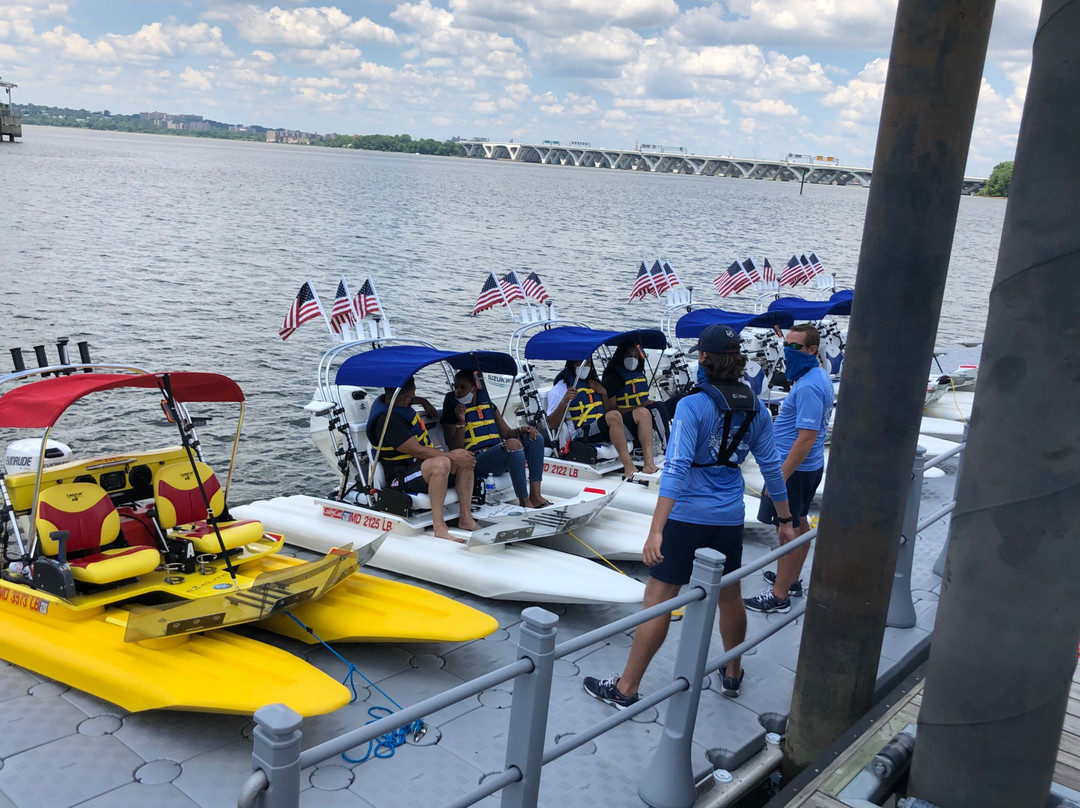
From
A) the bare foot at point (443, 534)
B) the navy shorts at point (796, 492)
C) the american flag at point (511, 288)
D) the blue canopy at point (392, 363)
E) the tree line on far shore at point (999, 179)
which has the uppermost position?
the tree line on far shore at point (999, 179)

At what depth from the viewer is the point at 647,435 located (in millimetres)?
10727

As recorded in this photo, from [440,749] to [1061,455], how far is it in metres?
3.51

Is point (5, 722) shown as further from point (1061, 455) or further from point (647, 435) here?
point (647, 435)

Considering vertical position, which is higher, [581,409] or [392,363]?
[392,363]

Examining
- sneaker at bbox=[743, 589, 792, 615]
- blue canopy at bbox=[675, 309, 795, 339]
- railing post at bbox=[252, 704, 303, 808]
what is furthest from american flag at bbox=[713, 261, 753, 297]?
railing post at bbox=[252, 704, 303, 808]

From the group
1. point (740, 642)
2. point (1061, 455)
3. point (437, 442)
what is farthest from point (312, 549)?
point (1061, 455)

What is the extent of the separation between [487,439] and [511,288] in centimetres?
427

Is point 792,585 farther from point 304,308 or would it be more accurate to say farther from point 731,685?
point 304,308

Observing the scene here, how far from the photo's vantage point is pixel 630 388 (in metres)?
11.0

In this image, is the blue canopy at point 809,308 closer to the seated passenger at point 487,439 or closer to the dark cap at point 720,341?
the seated passenger at point 487,439

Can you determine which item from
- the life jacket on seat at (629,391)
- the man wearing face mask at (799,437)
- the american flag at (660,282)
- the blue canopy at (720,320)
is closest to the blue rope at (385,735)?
the man wearing face mask at (799,437)

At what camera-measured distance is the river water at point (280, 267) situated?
19766 millimetres

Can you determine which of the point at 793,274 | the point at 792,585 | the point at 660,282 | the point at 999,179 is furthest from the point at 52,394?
the point at 999,179

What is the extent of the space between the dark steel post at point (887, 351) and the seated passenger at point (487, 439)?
14.3 ft
